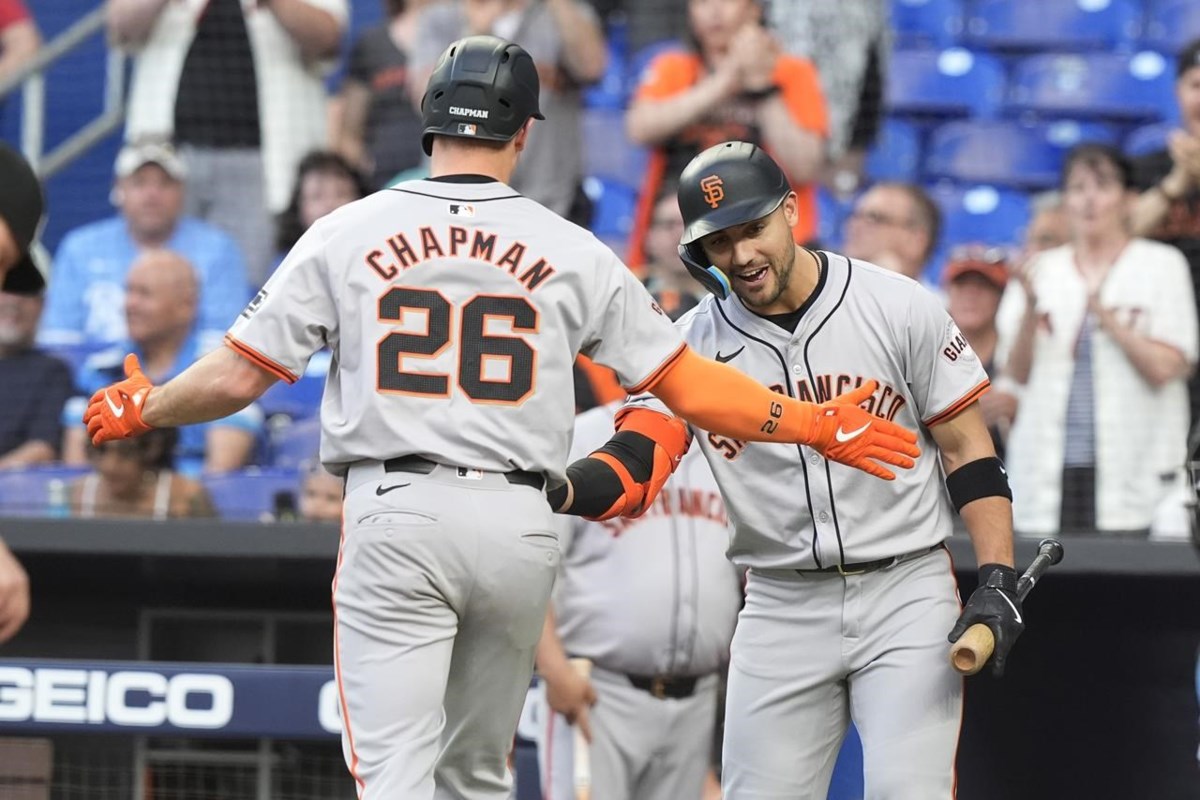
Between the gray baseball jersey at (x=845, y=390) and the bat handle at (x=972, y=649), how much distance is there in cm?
28

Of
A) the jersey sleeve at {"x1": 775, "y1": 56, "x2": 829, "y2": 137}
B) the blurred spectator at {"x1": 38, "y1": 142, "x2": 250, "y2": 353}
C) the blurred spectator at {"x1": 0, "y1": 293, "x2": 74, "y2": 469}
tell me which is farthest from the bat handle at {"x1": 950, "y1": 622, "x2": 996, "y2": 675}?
the blurred spectator at {"x1": 38, "y1": 142, "x2": 250, "y2": 353}

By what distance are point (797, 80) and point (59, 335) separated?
9.49ft

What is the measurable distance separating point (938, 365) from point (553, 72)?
11.2 feet

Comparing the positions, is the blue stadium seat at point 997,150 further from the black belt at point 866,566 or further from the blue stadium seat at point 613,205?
the black belt at point 866,566

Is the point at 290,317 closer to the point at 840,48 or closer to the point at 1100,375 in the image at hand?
the point at 1100,375

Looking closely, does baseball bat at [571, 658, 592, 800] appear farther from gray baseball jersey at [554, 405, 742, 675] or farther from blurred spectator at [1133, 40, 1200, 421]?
blurred spectator at [1133, 40, 1200, 421]

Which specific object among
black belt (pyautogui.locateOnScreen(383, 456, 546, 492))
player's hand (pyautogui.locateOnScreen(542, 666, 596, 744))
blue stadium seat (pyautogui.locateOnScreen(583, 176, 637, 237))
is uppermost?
blue stadium seat (pyautogui.locateOnScreen(583, 176, 637, 237))

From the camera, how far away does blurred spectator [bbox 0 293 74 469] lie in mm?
5914

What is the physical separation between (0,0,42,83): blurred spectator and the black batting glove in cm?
549

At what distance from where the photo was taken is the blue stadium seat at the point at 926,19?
9.02 m

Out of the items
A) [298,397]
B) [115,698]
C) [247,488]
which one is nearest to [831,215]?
[298,397]

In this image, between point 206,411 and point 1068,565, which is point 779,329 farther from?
point 1068,565

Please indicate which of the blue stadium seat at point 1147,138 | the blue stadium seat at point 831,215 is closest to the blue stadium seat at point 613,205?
the blue stadium seat at point 831,215

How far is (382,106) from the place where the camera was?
23.0 feet
